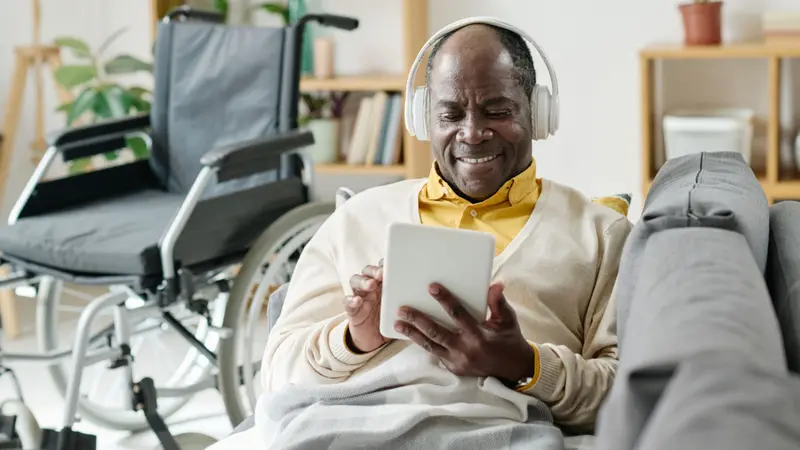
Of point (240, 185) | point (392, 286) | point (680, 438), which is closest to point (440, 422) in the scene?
point (392, 286)

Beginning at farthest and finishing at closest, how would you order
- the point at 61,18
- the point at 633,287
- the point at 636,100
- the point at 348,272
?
the point at 61,18
the point at 636,100
the point at 348,272
the point at 633,287

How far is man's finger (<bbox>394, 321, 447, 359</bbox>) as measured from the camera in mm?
1369

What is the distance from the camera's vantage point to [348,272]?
62.5 inches

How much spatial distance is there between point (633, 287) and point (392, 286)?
29cm

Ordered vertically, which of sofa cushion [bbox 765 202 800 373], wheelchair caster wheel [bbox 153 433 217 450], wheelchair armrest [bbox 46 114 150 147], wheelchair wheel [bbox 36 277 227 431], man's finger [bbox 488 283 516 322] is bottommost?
wheelchair caster wheel [bbox 153 433 217 450]

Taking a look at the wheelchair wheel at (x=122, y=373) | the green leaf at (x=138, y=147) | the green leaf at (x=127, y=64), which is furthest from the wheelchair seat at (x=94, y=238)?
the green leaf at (x=127, y=64)

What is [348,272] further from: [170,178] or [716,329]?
[170,178]

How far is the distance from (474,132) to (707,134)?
1.90 m

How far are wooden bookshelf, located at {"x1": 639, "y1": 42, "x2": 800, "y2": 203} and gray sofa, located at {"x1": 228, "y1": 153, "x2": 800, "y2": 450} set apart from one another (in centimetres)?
189

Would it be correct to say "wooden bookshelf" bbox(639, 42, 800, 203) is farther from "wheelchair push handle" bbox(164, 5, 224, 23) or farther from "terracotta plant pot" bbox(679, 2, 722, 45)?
"wheelchair push handle" bbox(164, 5, 224, 23)

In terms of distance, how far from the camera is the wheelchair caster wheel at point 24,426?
7.07ft

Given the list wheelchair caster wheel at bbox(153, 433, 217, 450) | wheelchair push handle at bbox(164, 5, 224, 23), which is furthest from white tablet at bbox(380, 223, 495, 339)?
wheelchair push handle at bbox(164, 5, 224, 23)

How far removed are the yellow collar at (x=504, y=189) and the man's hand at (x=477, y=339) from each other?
282 millimetres

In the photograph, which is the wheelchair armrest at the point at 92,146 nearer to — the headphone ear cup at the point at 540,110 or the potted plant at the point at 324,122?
the potted plant at the point at 324,122
